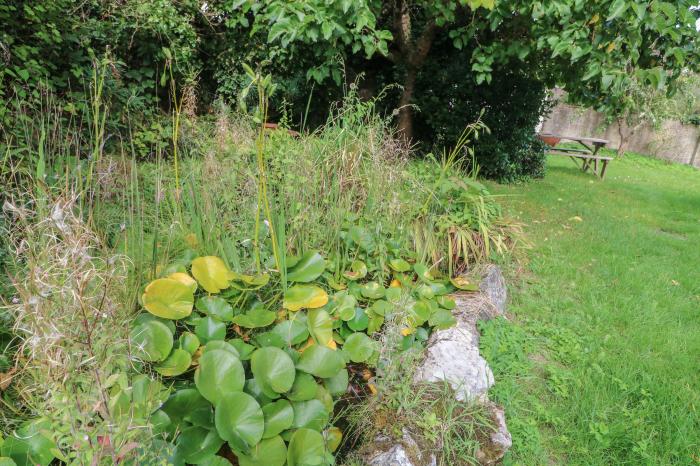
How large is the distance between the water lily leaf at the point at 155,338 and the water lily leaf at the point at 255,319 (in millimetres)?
271

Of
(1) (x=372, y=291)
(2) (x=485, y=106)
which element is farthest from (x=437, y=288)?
(2) (x=485, y=106)

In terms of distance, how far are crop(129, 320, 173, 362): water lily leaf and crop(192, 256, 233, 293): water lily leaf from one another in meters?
0.29

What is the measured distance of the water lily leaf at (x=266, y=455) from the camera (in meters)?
1.39

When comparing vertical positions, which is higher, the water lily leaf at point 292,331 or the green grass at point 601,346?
the water lily leaf at point 292,331

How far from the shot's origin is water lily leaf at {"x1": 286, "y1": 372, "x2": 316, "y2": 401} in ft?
5.15

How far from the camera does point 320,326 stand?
1.88m

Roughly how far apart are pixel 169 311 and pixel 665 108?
1519 centimetres

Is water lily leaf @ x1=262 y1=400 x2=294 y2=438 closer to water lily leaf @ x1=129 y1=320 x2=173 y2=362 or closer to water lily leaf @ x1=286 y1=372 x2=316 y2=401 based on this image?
water lily leaf @ x1=286 y1=372 x2=316 y2=401

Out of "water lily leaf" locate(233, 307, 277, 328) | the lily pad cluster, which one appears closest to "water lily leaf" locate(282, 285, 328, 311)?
the lily pad cluster

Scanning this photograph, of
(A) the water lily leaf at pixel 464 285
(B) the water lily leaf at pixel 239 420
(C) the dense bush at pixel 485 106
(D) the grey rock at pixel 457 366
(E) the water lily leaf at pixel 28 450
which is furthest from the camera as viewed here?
(C) the dense bush at pixel 485 106

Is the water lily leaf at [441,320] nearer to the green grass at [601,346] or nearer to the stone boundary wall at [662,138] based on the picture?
the green grass at [601,346]

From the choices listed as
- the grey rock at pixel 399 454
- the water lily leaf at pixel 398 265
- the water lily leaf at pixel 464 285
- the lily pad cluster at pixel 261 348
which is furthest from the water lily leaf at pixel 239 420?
the water lily leaf at pixel 464 285

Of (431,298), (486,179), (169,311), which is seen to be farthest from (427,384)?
(486,179)

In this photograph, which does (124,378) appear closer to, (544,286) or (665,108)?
(544,286)
